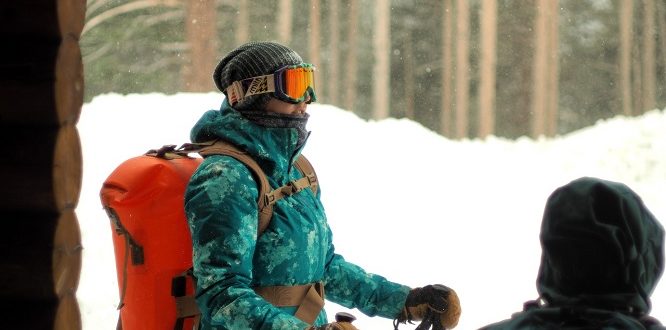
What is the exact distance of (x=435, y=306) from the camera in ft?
11.8

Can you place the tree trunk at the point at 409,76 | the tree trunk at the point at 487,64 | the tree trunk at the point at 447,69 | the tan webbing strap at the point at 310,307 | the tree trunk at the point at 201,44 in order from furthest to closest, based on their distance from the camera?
1. the tree trunk at the point at 409,76
2. the tree trunk at the point at 447,69
3. the tree trunk at the point at 487,64
4. the tree trunk at the point at 201,44
5. the tan webbing strap at the point at 310,307

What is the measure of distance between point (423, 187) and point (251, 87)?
1016 cm

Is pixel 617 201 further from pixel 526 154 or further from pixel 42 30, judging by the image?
pixel 526 154

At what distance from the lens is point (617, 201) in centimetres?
220

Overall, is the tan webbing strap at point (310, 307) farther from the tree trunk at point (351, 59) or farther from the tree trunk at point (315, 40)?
the tree trunk at point (351, 59)

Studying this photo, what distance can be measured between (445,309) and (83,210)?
8797mm

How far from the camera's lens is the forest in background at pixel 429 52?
79.3 ft

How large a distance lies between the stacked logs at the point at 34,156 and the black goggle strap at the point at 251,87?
58 centimetres

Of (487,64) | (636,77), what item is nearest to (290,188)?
(487,64)

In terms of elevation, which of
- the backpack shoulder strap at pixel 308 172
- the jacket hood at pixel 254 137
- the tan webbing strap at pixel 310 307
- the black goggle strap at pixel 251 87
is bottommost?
the tan webbing strap at pixel 310 307

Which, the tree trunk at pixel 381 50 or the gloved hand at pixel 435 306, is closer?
the gloved hand at pixel 435 306

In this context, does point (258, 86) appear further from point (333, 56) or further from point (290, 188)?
point (333, 56)

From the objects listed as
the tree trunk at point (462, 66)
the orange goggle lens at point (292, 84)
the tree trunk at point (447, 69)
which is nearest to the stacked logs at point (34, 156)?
the orange goggle lens at point (292, 84)

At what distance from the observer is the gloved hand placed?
142 inches
